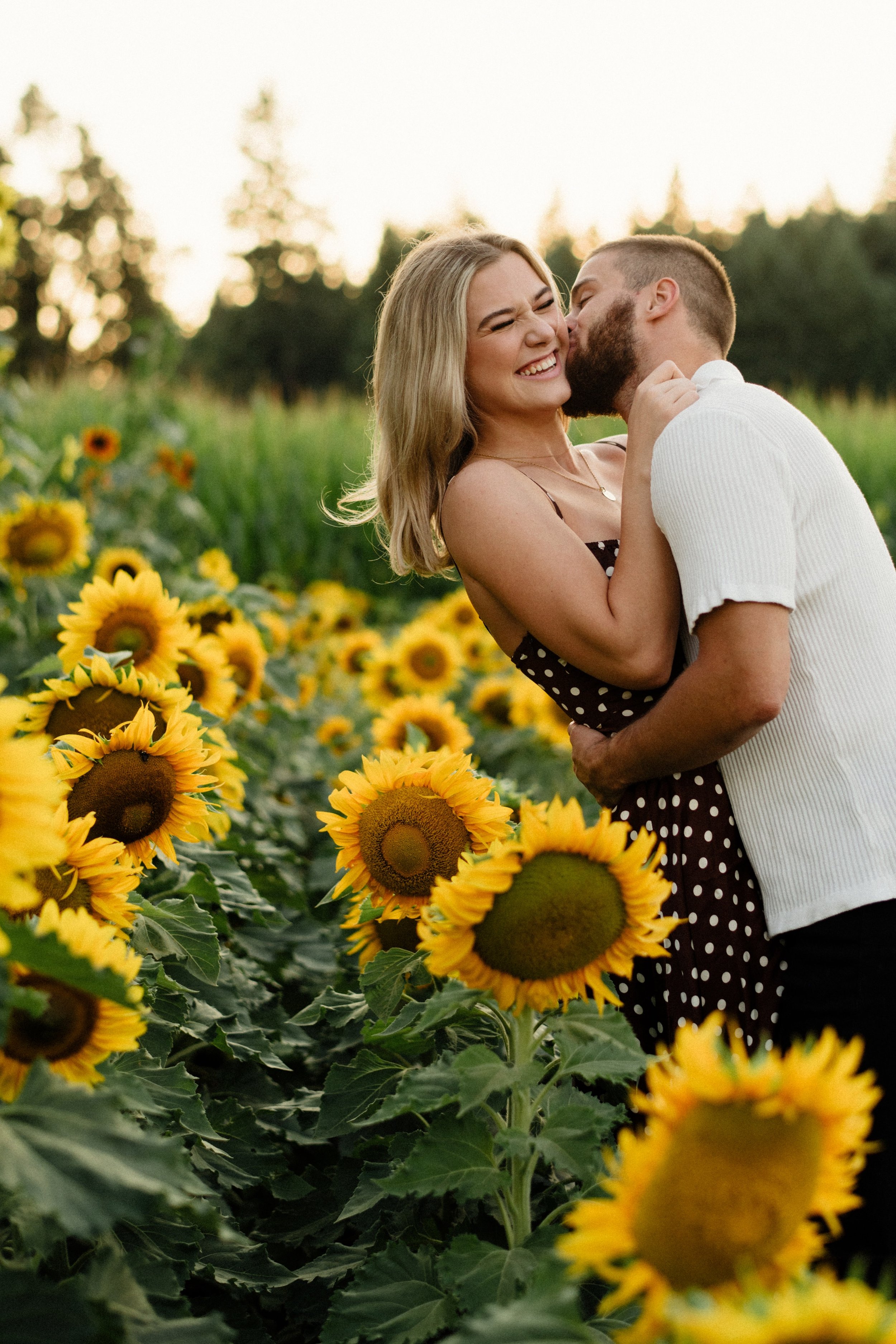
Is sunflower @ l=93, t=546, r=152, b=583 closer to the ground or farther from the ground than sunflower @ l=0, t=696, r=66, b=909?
closer to the ground

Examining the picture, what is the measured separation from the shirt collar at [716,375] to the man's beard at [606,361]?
0.25 m

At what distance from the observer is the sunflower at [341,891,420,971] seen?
1827mm

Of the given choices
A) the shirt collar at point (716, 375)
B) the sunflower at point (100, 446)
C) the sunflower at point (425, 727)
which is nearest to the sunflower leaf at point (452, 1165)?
the shirt collar at point (716, 375)

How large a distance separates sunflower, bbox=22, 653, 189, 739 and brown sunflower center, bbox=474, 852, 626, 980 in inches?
34.3

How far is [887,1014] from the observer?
5.44 feet

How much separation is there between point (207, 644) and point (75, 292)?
45.6 meters

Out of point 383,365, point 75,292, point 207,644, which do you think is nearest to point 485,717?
point 207,644

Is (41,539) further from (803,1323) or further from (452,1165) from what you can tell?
(803,1323)

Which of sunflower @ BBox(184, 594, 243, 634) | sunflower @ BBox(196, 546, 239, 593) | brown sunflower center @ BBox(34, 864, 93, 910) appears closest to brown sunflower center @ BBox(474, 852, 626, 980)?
brown sunflower center @ BBox(34, 864, 93, 910)

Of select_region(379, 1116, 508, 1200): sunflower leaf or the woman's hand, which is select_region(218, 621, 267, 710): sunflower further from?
select_region(379, 1116, 508, 1200): sunflower leaf

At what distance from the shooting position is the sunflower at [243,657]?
325cm

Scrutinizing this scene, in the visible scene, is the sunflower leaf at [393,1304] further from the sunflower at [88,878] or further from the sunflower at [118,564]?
the sunflower at [118,564]

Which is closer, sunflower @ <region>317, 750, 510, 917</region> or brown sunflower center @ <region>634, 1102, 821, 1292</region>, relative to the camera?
brown sunflower center @ <region>634, 1102, 821, 1292</region>

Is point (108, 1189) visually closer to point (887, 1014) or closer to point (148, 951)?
point (148, 951)
